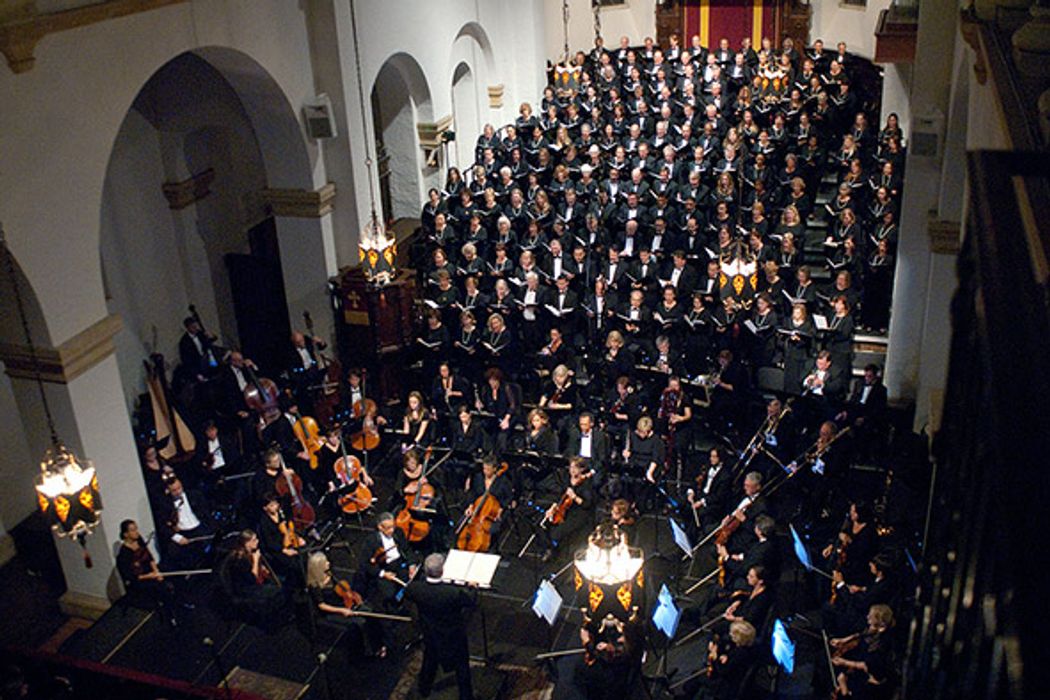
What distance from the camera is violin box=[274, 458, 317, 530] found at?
10477 mm

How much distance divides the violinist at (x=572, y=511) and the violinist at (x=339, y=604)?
1987mm

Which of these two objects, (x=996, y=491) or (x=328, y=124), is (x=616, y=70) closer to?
(x=328, y=124)

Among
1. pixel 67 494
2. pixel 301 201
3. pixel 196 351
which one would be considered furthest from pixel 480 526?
pixel 301 201

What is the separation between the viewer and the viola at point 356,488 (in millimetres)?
10883

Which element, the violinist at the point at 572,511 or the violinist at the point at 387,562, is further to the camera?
the violinist at the point at 572,511

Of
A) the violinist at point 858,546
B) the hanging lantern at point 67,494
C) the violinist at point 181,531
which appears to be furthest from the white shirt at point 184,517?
the violinist at point 858,546

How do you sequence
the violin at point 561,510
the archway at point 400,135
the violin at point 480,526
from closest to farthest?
the violin at point 480,526 < the violin at point 561,510 < the archway at point 400,135

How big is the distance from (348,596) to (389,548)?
538 mm

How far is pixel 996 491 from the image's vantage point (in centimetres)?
188

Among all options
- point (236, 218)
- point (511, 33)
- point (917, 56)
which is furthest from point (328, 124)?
point (511, 33)

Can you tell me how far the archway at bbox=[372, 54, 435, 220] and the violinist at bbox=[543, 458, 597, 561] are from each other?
309 inches

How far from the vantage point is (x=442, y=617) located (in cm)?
824

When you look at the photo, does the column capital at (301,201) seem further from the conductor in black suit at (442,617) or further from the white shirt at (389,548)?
the conductor in black suit at (442,617)

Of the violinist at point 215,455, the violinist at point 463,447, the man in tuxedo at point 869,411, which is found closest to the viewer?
the man in tuxedo at point 869,411
